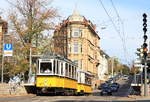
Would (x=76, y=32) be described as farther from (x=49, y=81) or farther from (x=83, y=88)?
(x=49, y=81)

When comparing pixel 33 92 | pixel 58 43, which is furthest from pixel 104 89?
pixel 33 92

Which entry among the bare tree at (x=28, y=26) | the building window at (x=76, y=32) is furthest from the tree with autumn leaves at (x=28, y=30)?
the building window at (x=76, y=32)

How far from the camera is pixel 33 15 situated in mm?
48406

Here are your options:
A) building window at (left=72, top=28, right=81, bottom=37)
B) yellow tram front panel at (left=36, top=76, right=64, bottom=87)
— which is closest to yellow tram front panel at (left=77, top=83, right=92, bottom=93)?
yellow tram front panel at (left=36, top=76, right=64, bottom=87)

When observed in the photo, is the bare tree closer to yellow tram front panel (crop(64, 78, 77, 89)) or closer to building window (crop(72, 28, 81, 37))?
yellow tram front panel (crop(64, 78, 77, 89))

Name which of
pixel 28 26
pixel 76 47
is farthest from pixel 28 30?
pixel 76 47

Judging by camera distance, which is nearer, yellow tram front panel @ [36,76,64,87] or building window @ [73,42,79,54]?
yellow tram front panel @ [36,76,64,87]

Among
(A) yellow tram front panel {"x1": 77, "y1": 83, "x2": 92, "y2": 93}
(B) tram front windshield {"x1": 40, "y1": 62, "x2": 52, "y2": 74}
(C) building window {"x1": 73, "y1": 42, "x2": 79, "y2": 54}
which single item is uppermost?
(C) building window {"x1": 73, "y1": 42, "x2": 79, "y2": 54}

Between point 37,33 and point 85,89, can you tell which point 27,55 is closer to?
point 37,33

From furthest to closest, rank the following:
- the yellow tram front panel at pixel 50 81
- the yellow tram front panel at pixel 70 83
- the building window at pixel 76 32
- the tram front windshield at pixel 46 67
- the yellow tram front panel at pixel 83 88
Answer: the building window at pixel 76 32, the yellow tram front panel at pixel 83 88, the yellow tram front panel at pixel 70 83, the tram front windshield at pixel 46 67, the yellow tram front panel at pixel 50 81

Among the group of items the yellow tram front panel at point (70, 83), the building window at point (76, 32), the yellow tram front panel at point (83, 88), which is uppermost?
the building window at point (76, 32)

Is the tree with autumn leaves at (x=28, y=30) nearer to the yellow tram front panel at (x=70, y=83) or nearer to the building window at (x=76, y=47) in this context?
the yellow tram front panel at (x=70, y=83)

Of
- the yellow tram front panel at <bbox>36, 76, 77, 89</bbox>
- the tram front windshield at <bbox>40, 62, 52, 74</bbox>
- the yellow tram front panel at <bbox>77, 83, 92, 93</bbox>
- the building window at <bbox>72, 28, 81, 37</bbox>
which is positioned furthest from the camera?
the building window at <bbox>72, 28, 81, 37</bbox>

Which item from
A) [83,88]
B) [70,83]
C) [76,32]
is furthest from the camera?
[76,32]
